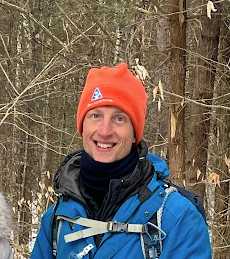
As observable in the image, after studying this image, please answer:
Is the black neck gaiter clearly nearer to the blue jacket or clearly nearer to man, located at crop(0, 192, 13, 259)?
the blue jacket

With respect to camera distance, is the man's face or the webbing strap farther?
the man's face

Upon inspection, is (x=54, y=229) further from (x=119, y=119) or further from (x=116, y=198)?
(x=119, y=119)

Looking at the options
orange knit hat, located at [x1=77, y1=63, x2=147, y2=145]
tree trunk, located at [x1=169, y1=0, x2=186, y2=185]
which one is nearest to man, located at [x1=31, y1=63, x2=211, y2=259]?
orange knit hat, located at [x1=77, y1=63, x2=147, y2=145]

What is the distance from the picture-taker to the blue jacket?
226 centimetres

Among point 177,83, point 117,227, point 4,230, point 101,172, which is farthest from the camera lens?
point 177,83

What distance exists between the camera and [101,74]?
2580 mm

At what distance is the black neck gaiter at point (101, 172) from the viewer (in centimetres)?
242

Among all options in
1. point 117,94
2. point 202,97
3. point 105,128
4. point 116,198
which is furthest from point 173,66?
point 116,198

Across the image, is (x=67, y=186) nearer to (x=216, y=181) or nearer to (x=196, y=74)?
(x=216, y=181)

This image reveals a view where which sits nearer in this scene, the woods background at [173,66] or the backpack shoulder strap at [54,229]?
the backpack shoulder strap at [54,229]

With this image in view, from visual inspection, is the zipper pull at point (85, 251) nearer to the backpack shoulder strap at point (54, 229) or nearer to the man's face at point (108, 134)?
the backpack shoulder strap at point (54, 229)

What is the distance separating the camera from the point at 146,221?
230 cm

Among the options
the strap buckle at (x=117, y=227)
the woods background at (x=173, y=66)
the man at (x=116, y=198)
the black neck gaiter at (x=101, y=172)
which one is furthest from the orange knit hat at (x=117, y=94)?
the woods background at (x=173, y=66)

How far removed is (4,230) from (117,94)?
2.56ft
